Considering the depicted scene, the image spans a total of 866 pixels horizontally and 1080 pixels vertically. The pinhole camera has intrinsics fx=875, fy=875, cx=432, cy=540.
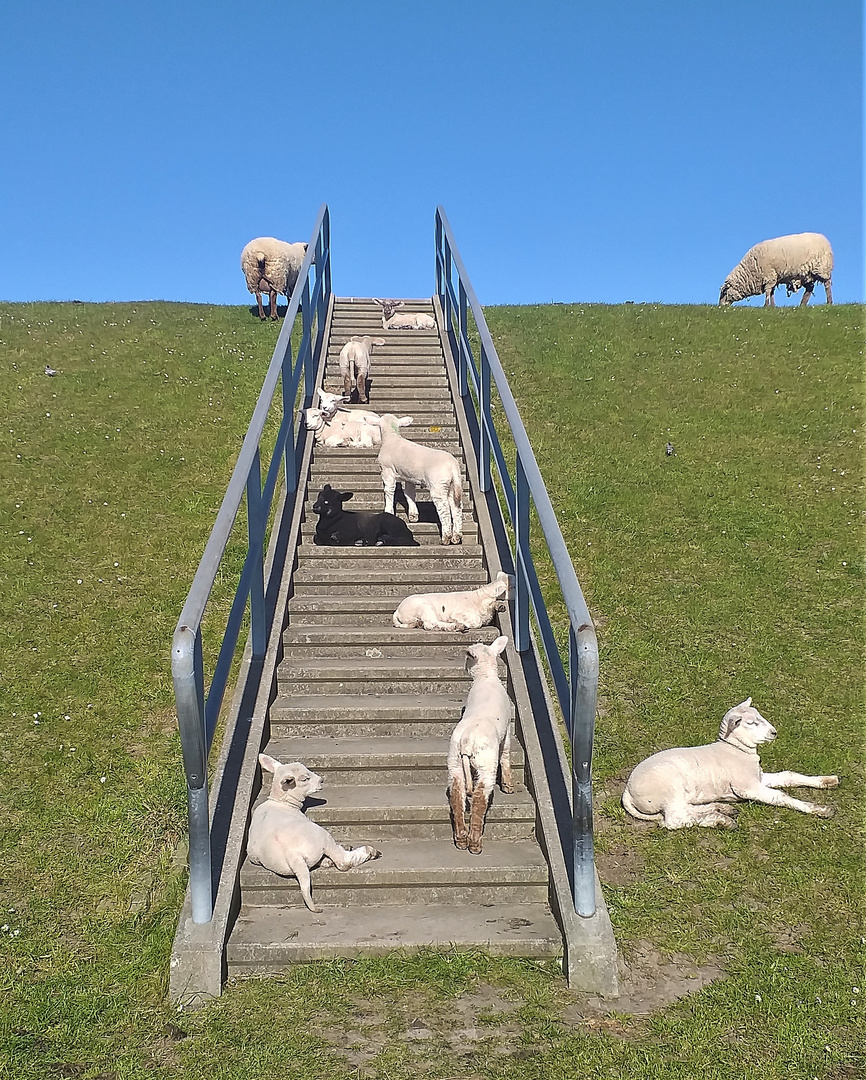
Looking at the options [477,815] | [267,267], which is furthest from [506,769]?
[267,267]

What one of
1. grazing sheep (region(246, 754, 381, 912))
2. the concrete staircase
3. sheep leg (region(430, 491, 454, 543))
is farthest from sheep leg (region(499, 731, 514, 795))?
sheep leg (region(430, 491, 454, 543))

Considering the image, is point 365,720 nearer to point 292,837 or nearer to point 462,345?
point 292,837

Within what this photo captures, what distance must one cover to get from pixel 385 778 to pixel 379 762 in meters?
0.10

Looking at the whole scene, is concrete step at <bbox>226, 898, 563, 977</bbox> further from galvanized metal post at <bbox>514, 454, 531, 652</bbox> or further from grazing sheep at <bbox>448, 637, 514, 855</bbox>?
galvanized metal post at <bbox>514, 454, 531, 652</bbox>

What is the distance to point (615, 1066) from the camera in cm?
340

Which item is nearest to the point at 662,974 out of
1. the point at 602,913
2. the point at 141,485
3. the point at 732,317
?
the point at 602,913

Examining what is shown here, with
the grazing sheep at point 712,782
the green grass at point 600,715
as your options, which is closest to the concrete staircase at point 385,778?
the green grass at point 600,715

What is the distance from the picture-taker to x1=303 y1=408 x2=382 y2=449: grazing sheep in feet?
29.9

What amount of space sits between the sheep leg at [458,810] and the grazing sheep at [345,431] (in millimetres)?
5073

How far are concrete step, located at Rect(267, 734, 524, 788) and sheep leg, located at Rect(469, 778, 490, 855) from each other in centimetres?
56

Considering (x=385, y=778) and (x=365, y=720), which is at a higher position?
(x=365, y=720)

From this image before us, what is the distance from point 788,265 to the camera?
67.4 feet

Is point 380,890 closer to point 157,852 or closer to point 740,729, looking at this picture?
point 157,852

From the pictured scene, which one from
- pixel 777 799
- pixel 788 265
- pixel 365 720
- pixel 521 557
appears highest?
pixel 788 265
